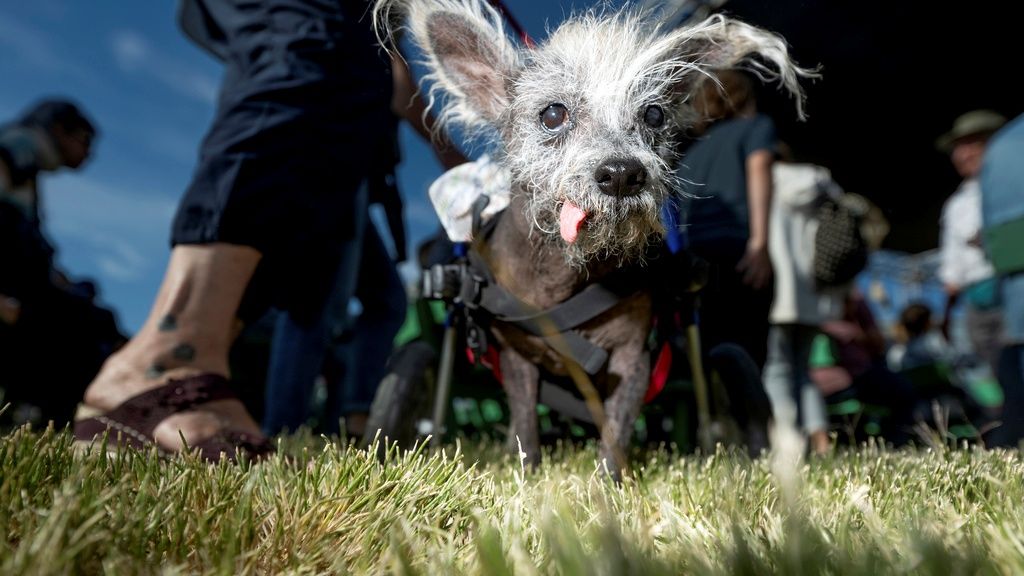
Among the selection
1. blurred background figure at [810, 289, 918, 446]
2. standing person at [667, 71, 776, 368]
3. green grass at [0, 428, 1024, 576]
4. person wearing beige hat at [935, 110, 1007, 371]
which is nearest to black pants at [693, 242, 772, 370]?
standing person at [667, 71, 776, 368]

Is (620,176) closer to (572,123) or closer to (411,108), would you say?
(572,123)

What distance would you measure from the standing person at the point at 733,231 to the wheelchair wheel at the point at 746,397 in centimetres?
34

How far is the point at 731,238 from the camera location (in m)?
2.81

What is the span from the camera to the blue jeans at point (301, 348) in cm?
289

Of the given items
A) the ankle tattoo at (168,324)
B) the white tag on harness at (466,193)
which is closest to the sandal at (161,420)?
the ankle tattoo at (168,324)

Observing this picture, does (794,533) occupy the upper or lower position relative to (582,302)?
lower

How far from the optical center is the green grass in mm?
765

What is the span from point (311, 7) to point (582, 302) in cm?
139

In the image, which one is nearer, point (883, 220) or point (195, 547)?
point (195, 547)

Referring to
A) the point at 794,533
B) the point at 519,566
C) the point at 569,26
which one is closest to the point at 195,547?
the point at 519,566

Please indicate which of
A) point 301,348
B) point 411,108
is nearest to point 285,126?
point 411,108

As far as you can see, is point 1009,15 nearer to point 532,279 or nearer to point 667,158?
point 667,158

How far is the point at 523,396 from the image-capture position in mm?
1903

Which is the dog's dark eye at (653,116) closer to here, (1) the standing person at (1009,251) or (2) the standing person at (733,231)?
(2) the standing person at (733,231)
